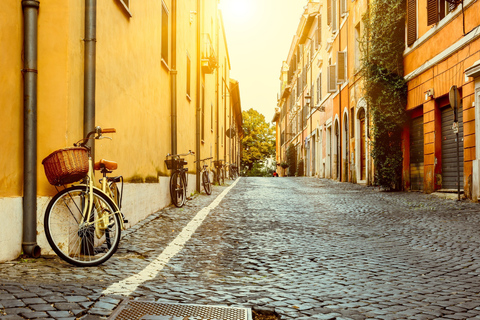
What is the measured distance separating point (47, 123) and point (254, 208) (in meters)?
5.44

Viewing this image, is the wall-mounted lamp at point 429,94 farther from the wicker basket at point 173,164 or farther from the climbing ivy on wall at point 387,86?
the wicker basket at point 173,164

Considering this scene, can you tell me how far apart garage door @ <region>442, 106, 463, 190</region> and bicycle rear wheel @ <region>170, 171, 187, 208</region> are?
6371mm

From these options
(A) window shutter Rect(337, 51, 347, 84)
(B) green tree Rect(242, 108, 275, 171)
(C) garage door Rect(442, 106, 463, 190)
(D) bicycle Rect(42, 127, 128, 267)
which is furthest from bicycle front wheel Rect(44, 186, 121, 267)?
(B) green tree Rect(242, 108, 275, 171)

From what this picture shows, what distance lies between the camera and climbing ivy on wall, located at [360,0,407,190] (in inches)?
606

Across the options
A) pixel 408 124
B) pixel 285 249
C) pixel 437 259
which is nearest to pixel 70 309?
pixel 285 249

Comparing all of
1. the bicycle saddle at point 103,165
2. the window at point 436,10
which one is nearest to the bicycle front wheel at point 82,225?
the bicycle saddle at point 103,165

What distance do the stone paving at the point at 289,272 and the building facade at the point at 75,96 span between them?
642 mm

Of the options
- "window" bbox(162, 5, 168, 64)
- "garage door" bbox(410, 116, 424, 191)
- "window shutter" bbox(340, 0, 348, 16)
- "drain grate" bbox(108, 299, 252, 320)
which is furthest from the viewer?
"window shutter" bbox(340, 0, 348, 16)

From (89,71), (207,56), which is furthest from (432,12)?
(89,71)

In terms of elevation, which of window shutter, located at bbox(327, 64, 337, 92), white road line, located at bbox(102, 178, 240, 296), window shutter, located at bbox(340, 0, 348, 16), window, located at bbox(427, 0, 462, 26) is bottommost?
white road line, located at bbox(102, 178, 240, 296)

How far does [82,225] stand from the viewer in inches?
185

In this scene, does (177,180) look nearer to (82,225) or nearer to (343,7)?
(82,225)

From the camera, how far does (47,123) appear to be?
4.88 metres

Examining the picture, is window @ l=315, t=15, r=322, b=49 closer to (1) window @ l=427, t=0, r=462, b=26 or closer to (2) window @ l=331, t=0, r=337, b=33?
(2) window @ l=331, t=0, r=337, b=33
